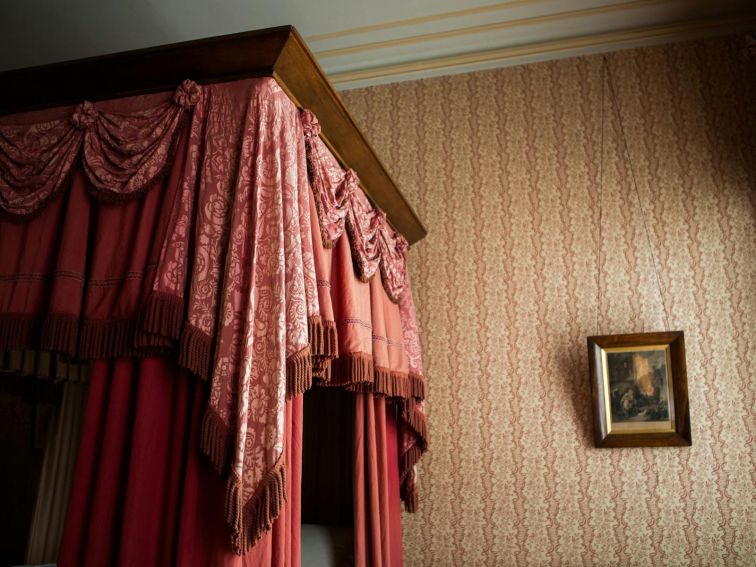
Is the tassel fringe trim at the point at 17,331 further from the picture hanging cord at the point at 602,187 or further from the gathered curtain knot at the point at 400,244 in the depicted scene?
the picture hanging cord at the point at 602,187

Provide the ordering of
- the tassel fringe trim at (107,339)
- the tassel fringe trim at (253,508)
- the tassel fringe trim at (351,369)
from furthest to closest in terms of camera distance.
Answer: the tassel fringe trim at (351,369), the tassel fringe trim at (107,339), the tassel fringe trim at (253,508)

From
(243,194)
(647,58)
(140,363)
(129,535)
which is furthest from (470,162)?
(129,535)

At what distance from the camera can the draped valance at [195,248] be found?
167 centimetres

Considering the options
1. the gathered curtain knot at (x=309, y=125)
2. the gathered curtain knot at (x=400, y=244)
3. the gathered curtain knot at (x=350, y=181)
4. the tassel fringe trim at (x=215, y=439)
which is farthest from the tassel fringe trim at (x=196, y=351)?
the gathered curtain knot at (x=400, y=244)

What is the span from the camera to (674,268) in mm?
3318

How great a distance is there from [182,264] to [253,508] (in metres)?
0.66

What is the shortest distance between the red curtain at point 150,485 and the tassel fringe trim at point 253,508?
0.05 metres

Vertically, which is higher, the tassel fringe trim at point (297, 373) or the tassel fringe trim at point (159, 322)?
the tassel fringe trim at point (159, 322)

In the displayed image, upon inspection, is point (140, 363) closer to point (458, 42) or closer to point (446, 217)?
point (446, 217)

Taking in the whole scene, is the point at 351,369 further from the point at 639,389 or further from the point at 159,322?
the point at 639,389

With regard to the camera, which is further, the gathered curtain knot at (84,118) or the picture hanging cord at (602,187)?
the picture hanging cord at (602,187)

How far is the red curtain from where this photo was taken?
1625 mm

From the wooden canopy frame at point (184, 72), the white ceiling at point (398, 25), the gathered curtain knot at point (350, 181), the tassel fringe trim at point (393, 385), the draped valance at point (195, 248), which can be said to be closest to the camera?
the draped valance at point (195, 248)

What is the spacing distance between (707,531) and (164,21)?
12.1 ft
